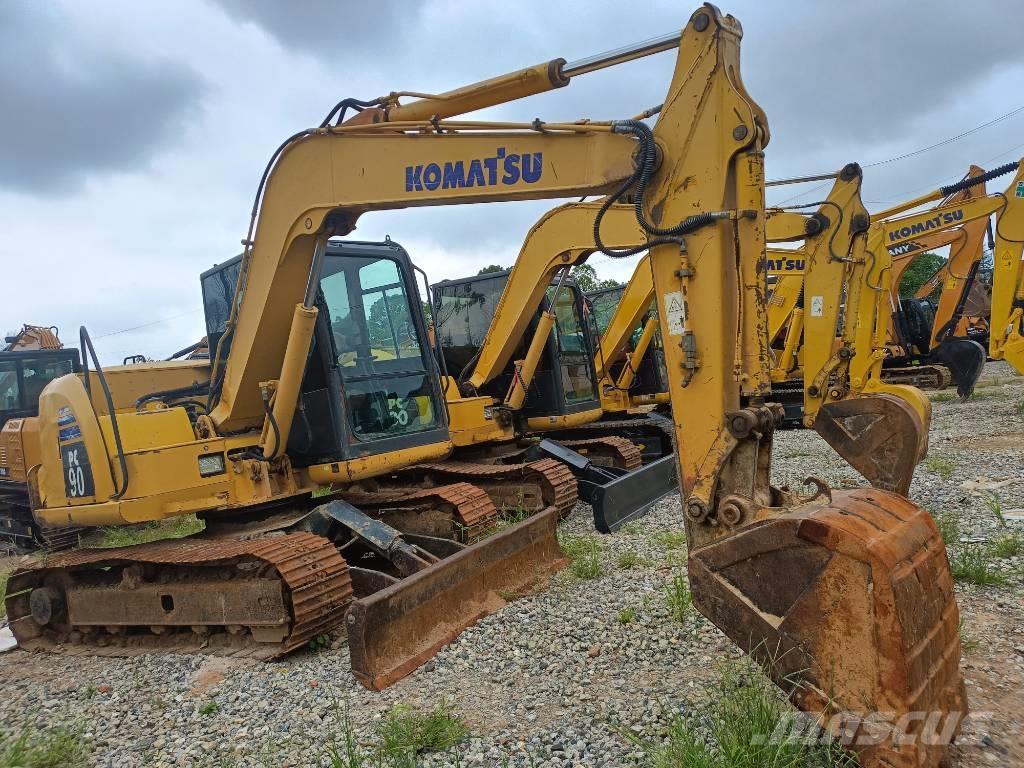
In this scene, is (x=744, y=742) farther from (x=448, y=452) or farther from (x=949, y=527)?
(x=448, y=452)

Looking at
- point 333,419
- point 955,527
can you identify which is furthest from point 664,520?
point 333,419

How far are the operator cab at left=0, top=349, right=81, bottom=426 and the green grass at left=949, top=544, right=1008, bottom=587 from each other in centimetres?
1124

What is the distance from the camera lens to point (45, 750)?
10.9 feet

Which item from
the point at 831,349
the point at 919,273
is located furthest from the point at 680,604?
the point at 919,273

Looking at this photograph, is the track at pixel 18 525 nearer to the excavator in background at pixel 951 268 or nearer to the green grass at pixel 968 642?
the green grass at pixel 968 642

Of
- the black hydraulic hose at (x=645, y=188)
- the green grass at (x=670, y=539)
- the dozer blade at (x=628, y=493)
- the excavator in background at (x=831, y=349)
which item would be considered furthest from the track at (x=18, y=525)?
the black hydraulic hose at (x=645, y=188)

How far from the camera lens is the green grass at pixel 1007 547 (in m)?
4.67

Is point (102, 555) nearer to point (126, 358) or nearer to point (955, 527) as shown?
point (126, 358)

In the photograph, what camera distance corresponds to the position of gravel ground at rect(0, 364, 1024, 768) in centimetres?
304

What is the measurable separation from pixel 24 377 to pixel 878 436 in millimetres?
11471

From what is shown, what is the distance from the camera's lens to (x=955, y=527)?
17.2 ft

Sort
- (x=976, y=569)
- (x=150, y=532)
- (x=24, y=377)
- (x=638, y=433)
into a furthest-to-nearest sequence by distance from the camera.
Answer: (x=24, y=377) → (x=638, y=433) → (x=150, y=532) → (x=976, y=569)

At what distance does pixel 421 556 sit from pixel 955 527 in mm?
3783

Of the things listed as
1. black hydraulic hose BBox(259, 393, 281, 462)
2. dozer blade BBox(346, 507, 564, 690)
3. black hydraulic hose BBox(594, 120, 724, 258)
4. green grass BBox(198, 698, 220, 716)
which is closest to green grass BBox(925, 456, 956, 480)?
dozer blade BBox(346, 507, 564, 690)
